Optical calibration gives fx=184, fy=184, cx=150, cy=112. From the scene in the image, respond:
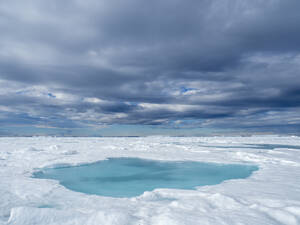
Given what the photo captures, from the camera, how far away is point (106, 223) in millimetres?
3379

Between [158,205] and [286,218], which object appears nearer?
[286,218]

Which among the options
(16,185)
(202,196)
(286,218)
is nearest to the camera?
(286,218)

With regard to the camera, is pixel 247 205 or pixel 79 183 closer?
pixel 247 205

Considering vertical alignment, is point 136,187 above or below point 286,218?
below

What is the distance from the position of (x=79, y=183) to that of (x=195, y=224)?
19.6 ft

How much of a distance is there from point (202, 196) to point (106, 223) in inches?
116

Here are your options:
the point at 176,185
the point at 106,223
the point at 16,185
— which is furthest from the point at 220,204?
the point at 16,185

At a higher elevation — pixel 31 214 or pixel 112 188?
pixel 31 214

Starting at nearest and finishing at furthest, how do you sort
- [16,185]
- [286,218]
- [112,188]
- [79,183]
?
[286,218] → [16,185] → [112,188] → [79,183]

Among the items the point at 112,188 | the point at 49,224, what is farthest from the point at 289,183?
the point at 49,224

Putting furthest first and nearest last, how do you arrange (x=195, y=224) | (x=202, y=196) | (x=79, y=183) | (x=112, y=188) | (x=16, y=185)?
(x=79, y=183) → (x=112, y=188) → (x=16, y=185) → (x=202, y=196) → (x=195, y=224)

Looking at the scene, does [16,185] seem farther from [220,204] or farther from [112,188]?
[220,204]

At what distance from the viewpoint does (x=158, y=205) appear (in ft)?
15.2

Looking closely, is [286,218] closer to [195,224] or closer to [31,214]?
[195,224]
